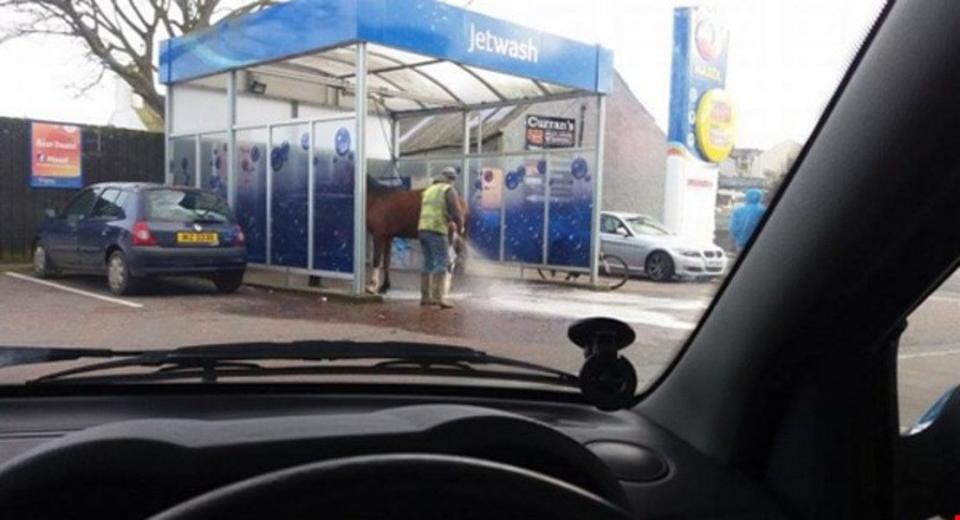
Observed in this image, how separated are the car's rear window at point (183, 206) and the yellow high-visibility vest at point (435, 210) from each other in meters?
3.05

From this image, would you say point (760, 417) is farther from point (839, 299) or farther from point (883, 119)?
point (883, 119)

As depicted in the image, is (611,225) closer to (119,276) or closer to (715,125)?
(119,276)

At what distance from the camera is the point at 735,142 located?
2.72m

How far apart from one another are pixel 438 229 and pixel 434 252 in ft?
2.94

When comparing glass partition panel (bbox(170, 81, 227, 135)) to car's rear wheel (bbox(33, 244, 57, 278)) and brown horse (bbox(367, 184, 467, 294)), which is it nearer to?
brown horse (bbox(367, 184, 467, 294))

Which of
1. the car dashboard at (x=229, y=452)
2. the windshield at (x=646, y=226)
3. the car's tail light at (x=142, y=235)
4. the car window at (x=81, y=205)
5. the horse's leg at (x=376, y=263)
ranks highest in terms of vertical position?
the car window at (x=81, y=205)

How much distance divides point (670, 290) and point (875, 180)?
7.21 ft

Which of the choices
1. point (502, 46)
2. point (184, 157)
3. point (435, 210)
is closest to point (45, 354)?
point (435, 210)

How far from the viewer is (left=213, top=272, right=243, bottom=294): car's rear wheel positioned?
498cm

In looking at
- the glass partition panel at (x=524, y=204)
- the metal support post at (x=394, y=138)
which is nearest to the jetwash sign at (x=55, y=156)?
the glass partition panel at (x=524, y=204)

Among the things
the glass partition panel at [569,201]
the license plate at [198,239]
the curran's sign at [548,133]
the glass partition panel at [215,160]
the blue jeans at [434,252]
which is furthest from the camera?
the curran's sign at [548,133]

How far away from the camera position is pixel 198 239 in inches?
200

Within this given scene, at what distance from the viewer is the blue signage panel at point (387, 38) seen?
952cm

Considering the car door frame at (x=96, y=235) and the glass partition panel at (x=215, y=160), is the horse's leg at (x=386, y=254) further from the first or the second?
the car door frame at (x=96, y=235)
